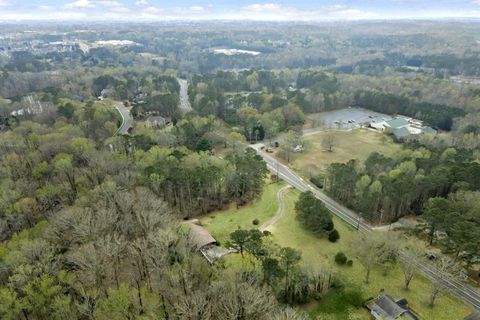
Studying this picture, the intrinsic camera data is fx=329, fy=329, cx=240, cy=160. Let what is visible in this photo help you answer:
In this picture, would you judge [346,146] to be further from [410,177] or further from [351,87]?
[351,87]

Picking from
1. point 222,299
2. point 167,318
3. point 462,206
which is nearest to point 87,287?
point 167,318

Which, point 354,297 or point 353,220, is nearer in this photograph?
point 354,297

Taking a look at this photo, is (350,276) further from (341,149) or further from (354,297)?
(341,149)

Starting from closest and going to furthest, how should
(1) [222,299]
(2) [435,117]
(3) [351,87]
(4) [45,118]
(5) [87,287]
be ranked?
(1) [222,299]
(5) [87,287]
(4) [45,118]
(2) [435,117]
(3) [351,87]

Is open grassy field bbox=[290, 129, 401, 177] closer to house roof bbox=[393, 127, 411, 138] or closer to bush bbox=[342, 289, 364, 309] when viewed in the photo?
house roof bbox=[393, 127, 411, 138]

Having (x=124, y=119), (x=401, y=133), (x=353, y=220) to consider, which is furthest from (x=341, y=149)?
(x=124, y=119)

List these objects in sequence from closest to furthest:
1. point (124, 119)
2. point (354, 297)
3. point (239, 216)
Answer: point (354, 297) → point (239, 216) → point (124, 119)

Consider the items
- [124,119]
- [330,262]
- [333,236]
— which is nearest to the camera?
[330,262]
